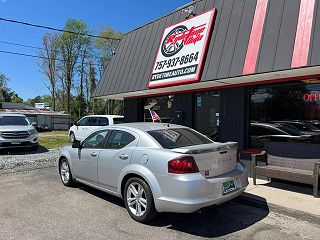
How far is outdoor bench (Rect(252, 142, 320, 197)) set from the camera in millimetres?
6270

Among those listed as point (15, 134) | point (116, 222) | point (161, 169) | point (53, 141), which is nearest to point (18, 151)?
point (15, 134)

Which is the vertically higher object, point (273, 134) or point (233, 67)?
point (233, 67)

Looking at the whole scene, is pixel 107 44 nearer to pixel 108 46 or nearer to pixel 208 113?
pixel 108 46


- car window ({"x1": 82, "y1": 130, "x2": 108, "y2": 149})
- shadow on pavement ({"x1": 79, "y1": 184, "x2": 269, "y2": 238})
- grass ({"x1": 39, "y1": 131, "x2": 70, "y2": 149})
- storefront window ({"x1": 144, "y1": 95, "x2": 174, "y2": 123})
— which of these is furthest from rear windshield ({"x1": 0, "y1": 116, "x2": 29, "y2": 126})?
shadow on pavement ({"x1": 79, "y1": 184, "x2": 269, "y2": 238})

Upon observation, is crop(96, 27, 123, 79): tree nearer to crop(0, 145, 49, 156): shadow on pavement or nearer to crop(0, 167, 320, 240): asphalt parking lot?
crop(0, 145, 49, 156): shadow on pavement

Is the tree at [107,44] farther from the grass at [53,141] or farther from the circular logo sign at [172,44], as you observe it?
the circular logo sign at [172,44]

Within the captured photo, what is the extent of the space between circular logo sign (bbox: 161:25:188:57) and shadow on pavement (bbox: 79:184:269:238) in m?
4.85

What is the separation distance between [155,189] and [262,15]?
4712 mm

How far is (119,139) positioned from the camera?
231 inches

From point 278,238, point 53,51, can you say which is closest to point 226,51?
point 278,238

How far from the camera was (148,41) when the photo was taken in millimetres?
10727

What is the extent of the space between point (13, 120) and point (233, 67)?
11180mm

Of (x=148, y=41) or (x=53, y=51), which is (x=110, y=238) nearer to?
(x=148, y=41)

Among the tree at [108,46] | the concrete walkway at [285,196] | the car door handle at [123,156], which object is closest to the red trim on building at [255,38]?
the concrete walkway at [285,196]
